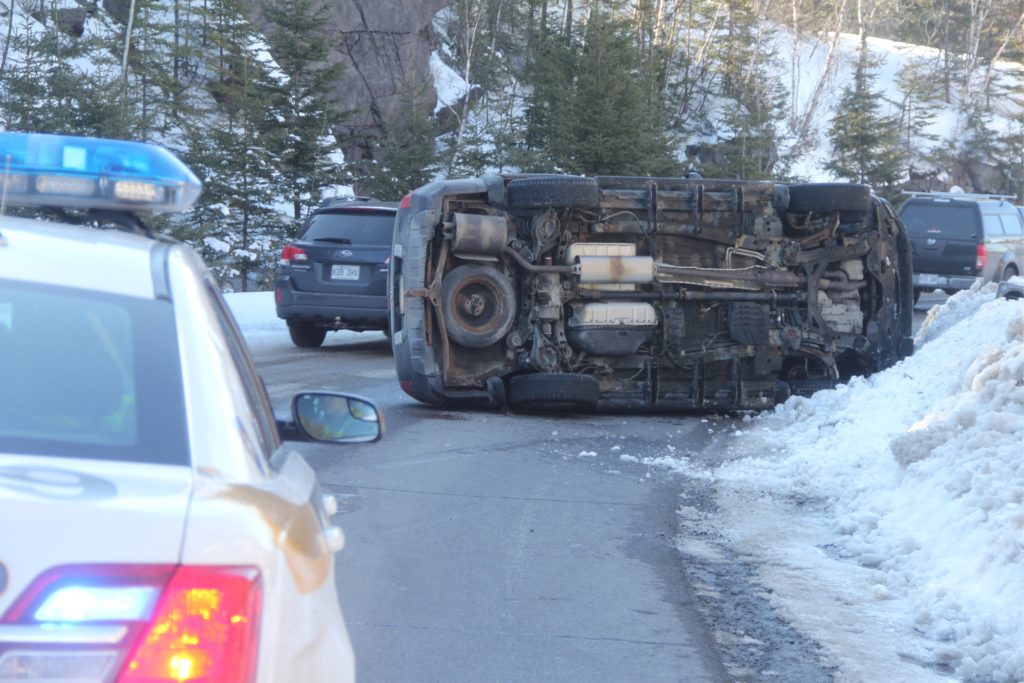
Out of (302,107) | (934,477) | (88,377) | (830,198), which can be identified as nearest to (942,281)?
(830,198)

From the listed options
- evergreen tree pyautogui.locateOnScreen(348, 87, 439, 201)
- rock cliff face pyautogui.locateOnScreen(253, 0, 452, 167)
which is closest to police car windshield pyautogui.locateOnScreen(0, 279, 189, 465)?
evergreen tree pyautogui.locateOnScreen(348, 87, 439, 201)

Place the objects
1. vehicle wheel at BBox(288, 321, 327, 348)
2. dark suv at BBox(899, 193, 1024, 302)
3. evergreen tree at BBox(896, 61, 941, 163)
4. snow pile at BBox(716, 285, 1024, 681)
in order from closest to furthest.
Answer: snow pile at BBox(716, 285, 1024, 681) < vehicle wheel at BBox(288, 321, 327, 348) < dark suv at BBox(899, 193, 1024, 302) < evergreen tree at BBox(896, 61, 941, 163)

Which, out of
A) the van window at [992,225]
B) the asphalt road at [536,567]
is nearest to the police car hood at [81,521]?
the asphalt road at [536,567]

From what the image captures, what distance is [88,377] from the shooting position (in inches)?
101

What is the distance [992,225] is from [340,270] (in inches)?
572

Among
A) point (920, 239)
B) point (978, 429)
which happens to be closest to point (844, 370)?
point (978, 429)

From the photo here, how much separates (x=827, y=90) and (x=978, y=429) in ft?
197

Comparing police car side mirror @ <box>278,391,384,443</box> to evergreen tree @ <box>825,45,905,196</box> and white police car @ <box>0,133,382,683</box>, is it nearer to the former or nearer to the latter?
white police car @ <box>0,133,382,683</box>

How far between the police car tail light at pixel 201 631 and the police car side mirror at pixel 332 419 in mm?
1484

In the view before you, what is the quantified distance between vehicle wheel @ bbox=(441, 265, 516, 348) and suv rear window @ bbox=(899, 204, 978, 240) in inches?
584

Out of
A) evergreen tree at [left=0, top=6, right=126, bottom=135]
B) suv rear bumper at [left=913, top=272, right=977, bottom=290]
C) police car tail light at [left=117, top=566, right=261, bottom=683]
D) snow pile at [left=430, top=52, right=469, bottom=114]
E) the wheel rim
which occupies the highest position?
snow pile at [left=430, top=52, right=469, bottom=114]

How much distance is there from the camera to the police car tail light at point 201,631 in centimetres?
202

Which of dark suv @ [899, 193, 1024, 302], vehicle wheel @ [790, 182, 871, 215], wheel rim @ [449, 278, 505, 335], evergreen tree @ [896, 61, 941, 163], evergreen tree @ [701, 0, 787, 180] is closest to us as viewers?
wheel rim @ [449, 278, 505, 335]

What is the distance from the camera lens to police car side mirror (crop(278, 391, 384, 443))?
3.62 metres
